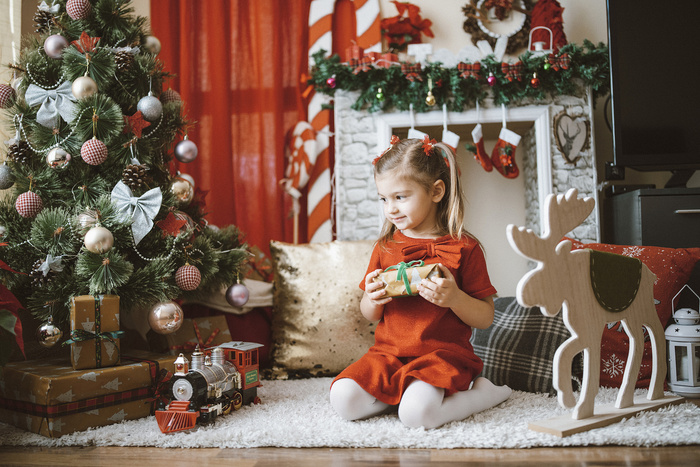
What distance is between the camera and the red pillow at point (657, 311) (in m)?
1.63

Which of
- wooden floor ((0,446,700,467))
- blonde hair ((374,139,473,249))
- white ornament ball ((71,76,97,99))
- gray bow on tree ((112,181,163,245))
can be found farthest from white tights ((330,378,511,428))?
white ornament ball ((71,76,97,99))

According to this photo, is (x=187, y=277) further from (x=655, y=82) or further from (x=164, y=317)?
(x=655, y=82)

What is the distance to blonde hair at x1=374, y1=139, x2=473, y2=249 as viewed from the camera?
1484 mm

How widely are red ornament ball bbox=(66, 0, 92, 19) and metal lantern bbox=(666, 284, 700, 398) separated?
2.03 m

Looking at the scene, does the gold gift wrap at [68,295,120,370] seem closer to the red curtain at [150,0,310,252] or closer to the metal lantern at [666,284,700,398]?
the red curtain at [150,0,310,252]

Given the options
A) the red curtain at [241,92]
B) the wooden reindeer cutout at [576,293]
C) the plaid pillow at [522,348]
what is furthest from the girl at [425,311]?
the red curtain at [241,92]

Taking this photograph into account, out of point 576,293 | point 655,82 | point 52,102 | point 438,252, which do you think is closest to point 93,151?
point 52,102

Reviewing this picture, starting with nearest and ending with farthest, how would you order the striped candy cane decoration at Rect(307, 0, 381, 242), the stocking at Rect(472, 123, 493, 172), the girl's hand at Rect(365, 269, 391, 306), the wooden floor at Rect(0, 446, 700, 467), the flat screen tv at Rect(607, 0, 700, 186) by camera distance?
the wooden floor at Rect(0, 446, 700, 467) → the girl's hand at Rect(365, 269, 391, 306) → the flat screen tv at Rect(607, 0, 700, 186) → the stocking at Rect(472, 123, 493, 172) → the striped candy cane decoration at Rect(307, 0, 381, 242)

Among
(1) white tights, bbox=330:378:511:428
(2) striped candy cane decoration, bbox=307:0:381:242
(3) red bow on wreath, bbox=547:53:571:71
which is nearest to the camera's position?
(1) white tights, bbox=330:378:511:428

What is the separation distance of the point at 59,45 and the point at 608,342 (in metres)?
1.93

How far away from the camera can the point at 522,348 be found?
1.65 m

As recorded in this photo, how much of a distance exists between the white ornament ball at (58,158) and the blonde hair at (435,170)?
36.5 inches

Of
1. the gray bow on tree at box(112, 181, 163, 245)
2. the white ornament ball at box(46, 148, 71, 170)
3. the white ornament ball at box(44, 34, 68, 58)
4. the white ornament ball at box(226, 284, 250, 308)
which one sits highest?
the white ornament ball at box(44, 34, 68, 58)

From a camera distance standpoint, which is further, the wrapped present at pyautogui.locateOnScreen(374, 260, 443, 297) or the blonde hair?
the blonde hair
